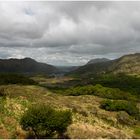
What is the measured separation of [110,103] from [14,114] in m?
62.8

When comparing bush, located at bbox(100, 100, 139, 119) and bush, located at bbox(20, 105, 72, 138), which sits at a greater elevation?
bush, located at bbox(20, 105, 72, 138)

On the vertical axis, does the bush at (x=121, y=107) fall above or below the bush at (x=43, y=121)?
below

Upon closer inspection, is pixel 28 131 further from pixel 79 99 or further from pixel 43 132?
pixel 79 99

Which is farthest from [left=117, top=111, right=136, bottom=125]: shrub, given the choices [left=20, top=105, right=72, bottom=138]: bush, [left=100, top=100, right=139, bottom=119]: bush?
[left=20, top=105, right=72, bottom=138]: bush

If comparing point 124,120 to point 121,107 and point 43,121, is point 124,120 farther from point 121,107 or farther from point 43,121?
point 43,121

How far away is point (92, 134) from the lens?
64.0 meters

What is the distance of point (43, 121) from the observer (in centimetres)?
5641

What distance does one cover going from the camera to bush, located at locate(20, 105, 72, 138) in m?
56.2

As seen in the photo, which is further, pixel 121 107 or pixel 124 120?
pixel 121 107

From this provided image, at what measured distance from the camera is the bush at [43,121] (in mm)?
56219

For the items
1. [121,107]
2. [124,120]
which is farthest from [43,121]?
[121,107]

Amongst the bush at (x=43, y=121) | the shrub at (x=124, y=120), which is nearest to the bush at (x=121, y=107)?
the shrub at (x=124, y=120)

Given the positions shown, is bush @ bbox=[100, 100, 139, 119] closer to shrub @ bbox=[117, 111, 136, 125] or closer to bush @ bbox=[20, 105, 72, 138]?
shrub @ bbox=[117, 111, 136, 125]

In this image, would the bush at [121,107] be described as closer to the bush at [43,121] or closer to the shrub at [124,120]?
the shrub at [124,120]
